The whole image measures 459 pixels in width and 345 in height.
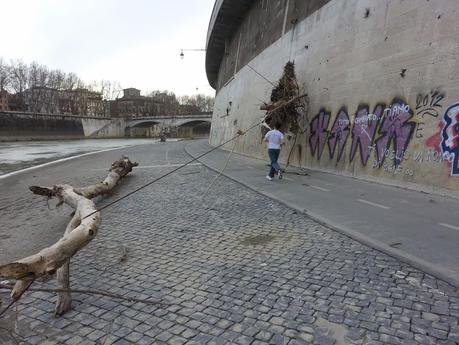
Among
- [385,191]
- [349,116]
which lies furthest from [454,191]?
[349,116]

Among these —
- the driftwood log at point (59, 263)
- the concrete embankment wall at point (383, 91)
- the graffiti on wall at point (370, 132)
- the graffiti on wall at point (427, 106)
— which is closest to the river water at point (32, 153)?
the graffiti on wall at point (370, 132)

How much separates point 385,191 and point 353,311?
5836 mm

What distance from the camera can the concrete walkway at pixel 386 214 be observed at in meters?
4.41

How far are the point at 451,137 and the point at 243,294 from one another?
624 cm

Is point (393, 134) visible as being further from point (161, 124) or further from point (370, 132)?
point (161, 124)

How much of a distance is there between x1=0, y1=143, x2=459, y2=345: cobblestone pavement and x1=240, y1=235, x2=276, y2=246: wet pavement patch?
0.04 meters

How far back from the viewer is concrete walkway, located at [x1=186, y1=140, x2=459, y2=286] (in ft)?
14.5

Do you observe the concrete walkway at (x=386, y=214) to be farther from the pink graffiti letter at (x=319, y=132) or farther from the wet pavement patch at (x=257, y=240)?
the pink graffiti letter at (x=319, y=132)

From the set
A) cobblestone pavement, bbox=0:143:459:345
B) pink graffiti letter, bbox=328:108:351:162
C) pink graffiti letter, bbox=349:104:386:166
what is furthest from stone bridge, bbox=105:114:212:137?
cobblestone pavement, bbox=0:143:459:345

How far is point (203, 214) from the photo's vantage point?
22.7 ft

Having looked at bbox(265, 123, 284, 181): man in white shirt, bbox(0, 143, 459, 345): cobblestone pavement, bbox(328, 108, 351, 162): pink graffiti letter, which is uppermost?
bbox(328, 108, 351, 162): pink graffiti letter

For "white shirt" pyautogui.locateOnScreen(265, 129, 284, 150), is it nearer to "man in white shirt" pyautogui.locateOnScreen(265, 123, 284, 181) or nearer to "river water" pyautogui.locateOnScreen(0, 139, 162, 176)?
"man in white shirt" pyautogui.locateOnScreen(265, 123, 284, 181)

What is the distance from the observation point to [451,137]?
768 centimetres

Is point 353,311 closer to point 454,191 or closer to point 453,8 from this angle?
point 454,191
